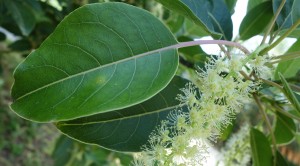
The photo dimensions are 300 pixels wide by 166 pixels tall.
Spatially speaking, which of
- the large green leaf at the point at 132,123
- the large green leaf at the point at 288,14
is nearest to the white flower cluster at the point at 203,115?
the large green leaf at the point at 132,123

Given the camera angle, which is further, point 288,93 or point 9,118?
point 9,118

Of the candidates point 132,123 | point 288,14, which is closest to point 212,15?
point 288,14

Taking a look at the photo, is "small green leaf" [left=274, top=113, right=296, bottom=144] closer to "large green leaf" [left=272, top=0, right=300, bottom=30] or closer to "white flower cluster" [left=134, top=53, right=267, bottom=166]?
"large green leaf" [left=272, top=0, right=300, bottom=30]

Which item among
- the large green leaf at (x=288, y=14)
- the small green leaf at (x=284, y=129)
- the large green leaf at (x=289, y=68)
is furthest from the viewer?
the small green leaf at (x=284, y=129)

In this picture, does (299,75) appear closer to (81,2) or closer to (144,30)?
(144,30)

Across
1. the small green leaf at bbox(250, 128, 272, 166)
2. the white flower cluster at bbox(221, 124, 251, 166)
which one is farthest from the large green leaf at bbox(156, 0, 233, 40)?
the white flower cluster at bbox(221, 124, 251, 166)

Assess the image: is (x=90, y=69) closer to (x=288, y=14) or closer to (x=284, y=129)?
(x=288, y=14)

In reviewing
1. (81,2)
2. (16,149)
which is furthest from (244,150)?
(16,149)

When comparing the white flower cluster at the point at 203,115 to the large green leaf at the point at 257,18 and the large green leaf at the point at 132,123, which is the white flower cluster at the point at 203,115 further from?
the large green leaf at the point at 257,18
